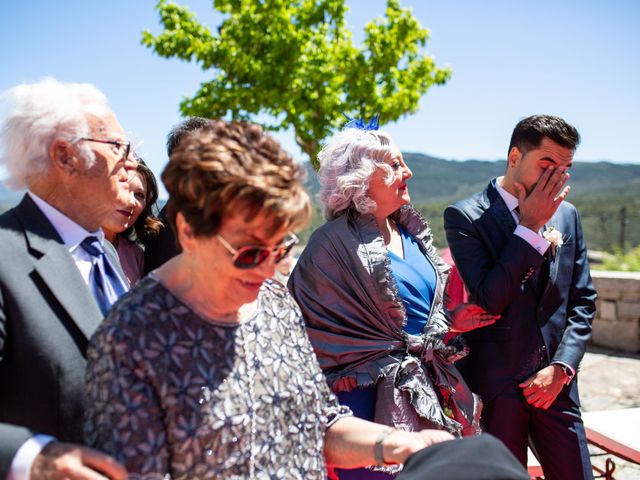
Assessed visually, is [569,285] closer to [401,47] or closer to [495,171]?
[401,47]

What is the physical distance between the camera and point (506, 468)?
4.63 ft

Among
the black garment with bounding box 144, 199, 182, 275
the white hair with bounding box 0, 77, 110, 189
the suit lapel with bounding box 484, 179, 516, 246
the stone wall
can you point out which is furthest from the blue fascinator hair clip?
the stone wall

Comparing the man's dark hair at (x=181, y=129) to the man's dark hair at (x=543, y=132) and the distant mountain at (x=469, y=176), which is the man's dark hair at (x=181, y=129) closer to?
the man's dark hair at (x=543, y=132)

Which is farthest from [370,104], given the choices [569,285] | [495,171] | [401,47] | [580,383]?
[495,171]

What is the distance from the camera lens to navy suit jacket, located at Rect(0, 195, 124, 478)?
1598mm

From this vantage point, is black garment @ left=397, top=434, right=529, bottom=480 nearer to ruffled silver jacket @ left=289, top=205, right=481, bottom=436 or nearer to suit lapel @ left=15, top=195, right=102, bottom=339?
suit lapel @ left=15, top=195, right=102, bottom=339

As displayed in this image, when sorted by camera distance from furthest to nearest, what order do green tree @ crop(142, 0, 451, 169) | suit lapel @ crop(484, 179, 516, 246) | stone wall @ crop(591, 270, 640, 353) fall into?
green tree @ crop(142, 0, 451, 169) → stone wall @ crop(591, 270, 640, 353) → suit lapel @ crop(484, 179, 516, 246)

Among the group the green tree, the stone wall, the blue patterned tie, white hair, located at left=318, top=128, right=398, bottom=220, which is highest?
the green tree

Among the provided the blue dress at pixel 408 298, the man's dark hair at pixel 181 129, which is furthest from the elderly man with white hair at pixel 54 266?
the blue dress at pixel 408 298

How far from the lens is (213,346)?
1.47 m

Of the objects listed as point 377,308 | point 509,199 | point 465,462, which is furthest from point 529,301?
point 465,462

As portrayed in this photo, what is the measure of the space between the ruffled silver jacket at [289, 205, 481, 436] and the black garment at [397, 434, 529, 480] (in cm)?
125


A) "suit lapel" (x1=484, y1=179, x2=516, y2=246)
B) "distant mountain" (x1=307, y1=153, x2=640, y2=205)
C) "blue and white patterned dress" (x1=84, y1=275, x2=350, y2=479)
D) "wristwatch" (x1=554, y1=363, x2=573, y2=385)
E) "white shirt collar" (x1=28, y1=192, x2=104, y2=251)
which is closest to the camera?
"blue and white patterned dress" (x1=84, y1=275, x2=350, y2=479)

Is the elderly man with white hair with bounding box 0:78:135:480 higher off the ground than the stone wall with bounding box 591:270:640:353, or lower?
higher
